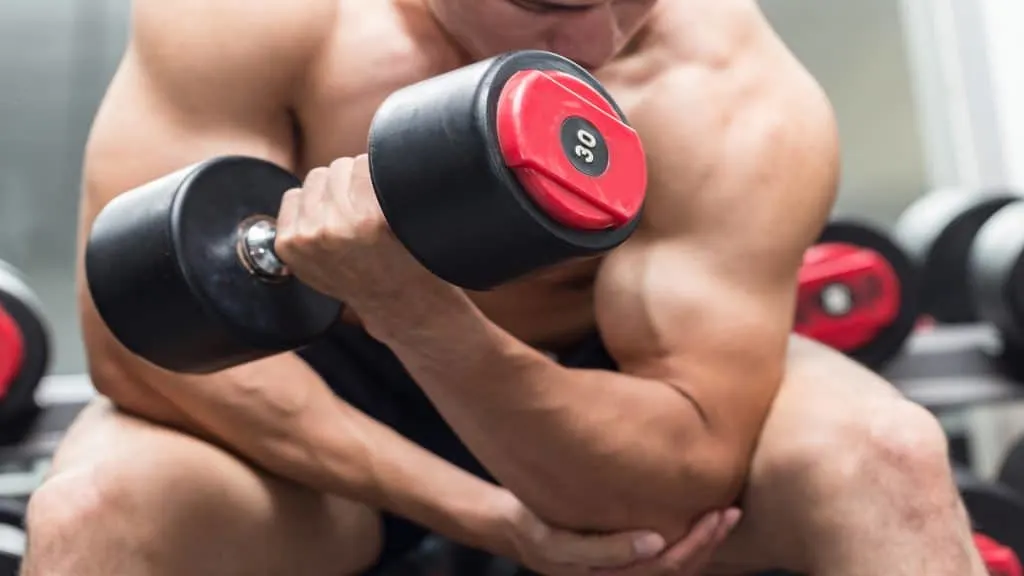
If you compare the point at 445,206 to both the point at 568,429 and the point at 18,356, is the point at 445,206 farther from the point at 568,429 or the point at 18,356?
the point at 18,356

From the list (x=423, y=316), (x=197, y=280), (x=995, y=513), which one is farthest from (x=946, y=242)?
(x=197, y=280)

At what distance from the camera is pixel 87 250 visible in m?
0.85

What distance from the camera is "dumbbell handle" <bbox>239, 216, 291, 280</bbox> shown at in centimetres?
80

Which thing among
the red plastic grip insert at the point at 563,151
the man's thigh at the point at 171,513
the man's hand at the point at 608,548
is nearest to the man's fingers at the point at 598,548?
the man's hand at the point at 608,548

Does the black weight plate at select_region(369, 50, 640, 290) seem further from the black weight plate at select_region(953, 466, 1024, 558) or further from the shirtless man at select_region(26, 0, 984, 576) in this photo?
the black weight plate at select_region(953, 466, 1024, 558)

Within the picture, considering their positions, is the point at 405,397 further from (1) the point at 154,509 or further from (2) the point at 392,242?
(2) the point at 392,242

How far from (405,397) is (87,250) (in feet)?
1.37

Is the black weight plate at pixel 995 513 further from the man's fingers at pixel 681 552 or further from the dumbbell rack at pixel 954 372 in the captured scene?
the man's fingers at pixel 681 552

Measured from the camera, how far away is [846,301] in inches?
67.2

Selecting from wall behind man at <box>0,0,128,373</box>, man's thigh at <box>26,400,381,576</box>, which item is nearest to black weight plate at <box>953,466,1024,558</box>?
man's thigh at <box>26,400,381,576</box>

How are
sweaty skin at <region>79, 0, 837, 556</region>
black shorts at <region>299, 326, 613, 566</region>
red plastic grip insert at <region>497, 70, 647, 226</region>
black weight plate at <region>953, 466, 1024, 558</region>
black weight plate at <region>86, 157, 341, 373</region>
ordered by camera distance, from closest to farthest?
red plastic grip insert at <region>497, 70, 647, 226</region>
black weight plate at <region>86, 157, 341, 373</region>
sweaty skin at <region>79, 0, 837, 556</region>
black shorts at <region>299, 326, 613, 566</region>
black weight plate at <region>953, 466, 1024, 558</region>

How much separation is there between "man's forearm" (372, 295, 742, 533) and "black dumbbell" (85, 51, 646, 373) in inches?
3.9

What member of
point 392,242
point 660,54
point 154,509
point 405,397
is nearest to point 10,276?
point 405,397

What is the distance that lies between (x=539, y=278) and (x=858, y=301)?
0.86m
